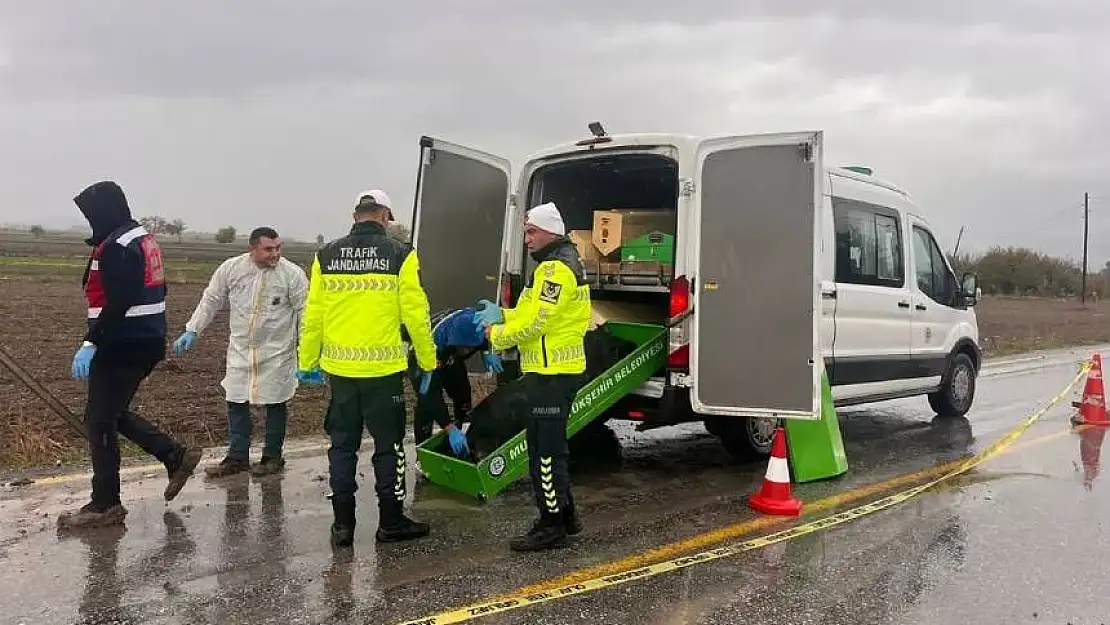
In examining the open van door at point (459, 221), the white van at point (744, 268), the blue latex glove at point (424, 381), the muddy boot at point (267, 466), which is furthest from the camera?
the open van door at point (459, 221)

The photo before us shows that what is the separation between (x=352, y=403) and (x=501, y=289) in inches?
96.1

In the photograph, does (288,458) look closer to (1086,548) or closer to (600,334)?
(600,334)

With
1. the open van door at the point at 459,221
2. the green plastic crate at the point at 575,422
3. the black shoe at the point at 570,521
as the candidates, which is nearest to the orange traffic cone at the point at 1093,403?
the green plastic crate at the point at 575,422

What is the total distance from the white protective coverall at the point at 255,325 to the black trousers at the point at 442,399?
3.33 ft

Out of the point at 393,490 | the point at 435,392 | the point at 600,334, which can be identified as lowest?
the point at 393,490

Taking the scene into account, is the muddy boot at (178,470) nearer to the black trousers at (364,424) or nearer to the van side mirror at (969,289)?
the black trousers at (364,424)

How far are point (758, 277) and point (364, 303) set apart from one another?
2.47m

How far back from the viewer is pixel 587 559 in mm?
4238

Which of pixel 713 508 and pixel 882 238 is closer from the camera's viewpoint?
pixel 713 508

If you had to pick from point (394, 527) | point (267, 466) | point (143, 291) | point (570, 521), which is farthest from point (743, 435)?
point (143, 291)

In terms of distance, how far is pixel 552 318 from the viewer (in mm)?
4324

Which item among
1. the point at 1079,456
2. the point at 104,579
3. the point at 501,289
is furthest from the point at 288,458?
the point at 1079,456

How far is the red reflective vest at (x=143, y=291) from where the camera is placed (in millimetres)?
4551

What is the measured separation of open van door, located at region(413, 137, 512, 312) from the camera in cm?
635
